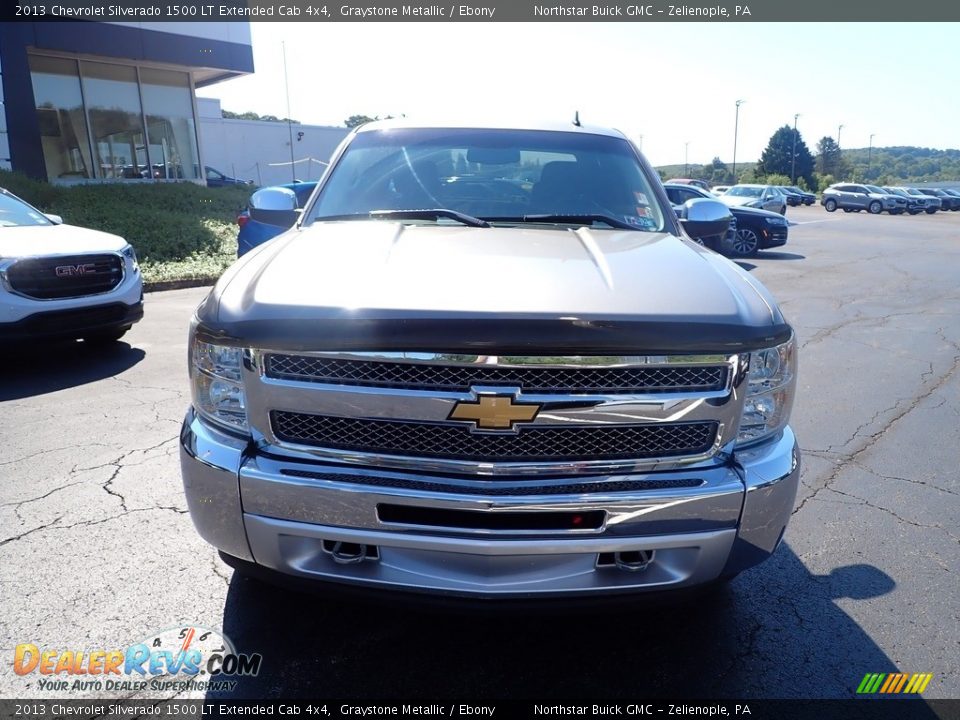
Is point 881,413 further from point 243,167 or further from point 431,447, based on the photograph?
point 243,167

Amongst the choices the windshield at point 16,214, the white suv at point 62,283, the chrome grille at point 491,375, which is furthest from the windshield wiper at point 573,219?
the windshield at point 16,214

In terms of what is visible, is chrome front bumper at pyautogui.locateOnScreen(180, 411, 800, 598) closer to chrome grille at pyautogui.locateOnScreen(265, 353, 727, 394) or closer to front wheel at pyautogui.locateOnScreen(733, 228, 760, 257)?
chrome grille at pyautogui.locateOnScreen(265, 353, 727, 394)

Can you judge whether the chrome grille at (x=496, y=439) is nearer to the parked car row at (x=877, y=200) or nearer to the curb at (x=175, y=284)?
the curb at (x=175, y=284)

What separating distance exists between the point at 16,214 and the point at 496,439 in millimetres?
6758

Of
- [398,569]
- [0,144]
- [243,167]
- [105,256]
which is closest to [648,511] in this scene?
[398,569]

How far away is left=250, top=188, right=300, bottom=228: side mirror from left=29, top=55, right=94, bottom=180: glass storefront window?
634 inches

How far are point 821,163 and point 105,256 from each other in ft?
403

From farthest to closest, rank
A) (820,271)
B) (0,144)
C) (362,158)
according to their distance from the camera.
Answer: (0,144) < (820,271) < (362,158)

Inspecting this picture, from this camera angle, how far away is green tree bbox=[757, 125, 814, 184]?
95.3 meters

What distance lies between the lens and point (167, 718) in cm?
209

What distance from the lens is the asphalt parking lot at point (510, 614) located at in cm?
227

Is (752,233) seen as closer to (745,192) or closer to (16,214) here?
(16,214)

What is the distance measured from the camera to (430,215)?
2.97m

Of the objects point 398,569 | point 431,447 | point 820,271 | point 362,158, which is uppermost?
point 362,158
